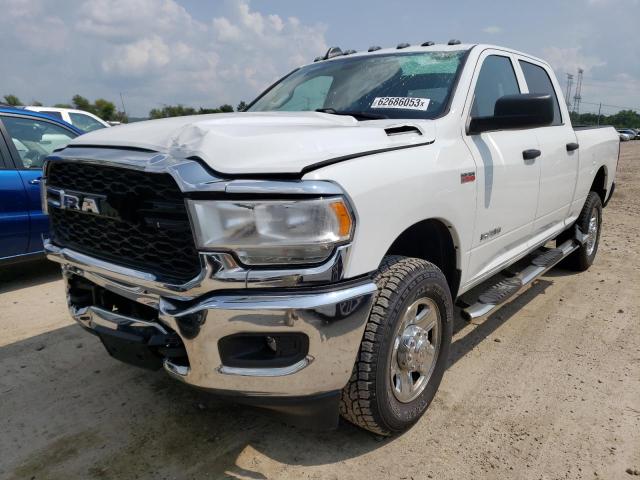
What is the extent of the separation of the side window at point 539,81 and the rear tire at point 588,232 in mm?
1221

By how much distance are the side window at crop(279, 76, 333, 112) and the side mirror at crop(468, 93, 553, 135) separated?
3.38 feet

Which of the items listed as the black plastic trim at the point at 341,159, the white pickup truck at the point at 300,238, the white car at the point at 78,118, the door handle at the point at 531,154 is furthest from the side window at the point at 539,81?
the white car at the point at 78,118

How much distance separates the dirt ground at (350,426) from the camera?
7.53 ft

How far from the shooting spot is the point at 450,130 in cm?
271

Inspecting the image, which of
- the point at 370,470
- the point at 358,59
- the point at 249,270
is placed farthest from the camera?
the point at 358,59

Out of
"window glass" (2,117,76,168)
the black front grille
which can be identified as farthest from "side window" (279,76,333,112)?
"window glass" (2,117,76,168)

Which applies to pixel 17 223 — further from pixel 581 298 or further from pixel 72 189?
pixel 581 298

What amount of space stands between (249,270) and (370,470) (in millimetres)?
1115

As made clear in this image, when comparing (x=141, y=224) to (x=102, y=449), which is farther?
(x=102, y=449)

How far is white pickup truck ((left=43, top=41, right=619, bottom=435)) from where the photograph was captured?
1.84 meters

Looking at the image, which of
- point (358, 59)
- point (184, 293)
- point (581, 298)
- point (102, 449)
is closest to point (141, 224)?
point (184, 293)

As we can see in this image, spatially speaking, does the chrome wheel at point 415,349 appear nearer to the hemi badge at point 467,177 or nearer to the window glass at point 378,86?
the hemi badge at point 467,177

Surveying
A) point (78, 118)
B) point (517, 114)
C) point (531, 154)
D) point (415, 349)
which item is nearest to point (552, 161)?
point (531, 154)

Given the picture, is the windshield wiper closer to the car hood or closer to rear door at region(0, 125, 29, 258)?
the car hood
